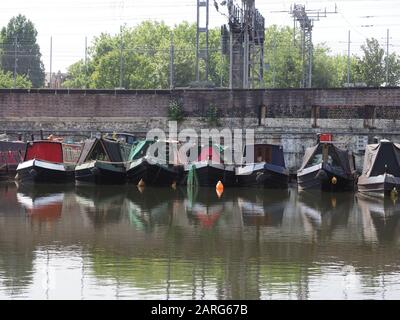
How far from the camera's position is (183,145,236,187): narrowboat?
28719mm

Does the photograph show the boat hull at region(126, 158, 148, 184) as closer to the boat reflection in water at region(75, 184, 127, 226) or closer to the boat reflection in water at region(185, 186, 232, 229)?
the boat reflection in water at region(75, 184, 127, 226)

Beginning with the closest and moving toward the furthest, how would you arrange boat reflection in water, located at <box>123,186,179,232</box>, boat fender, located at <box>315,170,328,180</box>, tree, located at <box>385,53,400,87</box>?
boat reflection in water, located at <box>123,186,179,232</box> < boat fender, located at <box>315,170,328,180</box> < tree, located at <box>385,53,400,87</box>

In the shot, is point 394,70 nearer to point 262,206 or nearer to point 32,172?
point 32,172

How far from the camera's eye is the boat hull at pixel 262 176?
1115 inches

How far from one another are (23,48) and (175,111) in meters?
35.9

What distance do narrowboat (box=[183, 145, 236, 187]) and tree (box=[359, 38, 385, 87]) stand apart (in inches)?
1028

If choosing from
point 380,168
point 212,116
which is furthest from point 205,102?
point 380,168

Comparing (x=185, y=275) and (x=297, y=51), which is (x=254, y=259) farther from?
(x=297, y=51)

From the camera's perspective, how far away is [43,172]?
28.6 m

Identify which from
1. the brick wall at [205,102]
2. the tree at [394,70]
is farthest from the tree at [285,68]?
the brick wall at [205,102]

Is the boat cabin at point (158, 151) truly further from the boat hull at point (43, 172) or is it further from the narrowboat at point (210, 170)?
the boat hull at point (43, 172)

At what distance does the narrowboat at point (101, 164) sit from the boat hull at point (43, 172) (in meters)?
0.53

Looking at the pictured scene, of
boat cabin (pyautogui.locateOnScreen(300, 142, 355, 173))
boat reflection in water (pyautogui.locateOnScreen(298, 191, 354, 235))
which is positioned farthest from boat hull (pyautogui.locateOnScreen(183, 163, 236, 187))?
boat reflection in water (pyautogui.locateOnScreen(298, 191, 354, 235))
